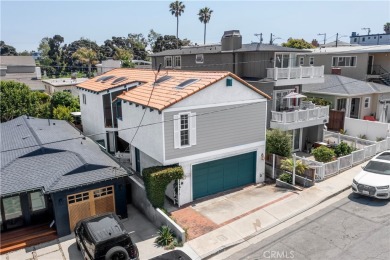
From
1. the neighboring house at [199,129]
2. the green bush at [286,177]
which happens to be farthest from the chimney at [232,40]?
the green bush at [286,177]

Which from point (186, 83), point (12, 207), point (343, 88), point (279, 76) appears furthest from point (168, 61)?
point (12, 207)

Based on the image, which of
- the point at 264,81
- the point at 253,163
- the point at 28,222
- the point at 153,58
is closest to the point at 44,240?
the point at 28,222

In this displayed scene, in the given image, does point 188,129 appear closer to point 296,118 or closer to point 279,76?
point 296,118

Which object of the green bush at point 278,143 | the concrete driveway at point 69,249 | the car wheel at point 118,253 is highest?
the green bush at point 278,143

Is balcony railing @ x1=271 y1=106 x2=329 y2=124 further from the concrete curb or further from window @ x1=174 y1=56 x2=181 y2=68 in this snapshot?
window @ x1=174 y1=56 x2=181 y2=68

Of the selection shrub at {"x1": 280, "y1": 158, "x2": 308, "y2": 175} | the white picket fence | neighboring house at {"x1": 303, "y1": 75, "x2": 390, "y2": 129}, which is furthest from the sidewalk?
neighboring house at {"x1": 303, "y1": 75, "x2": 390, "y2": 129}

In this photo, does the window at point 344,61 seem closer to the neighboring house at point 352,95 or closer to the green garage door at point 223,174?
the neighboring house at point 352,95

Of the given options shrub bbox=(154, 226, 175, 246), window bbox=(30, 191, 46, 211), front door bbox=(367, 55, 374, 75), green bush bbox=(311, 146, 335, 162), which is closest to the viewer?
shrub bbox=(154, 226, 175, 246)
